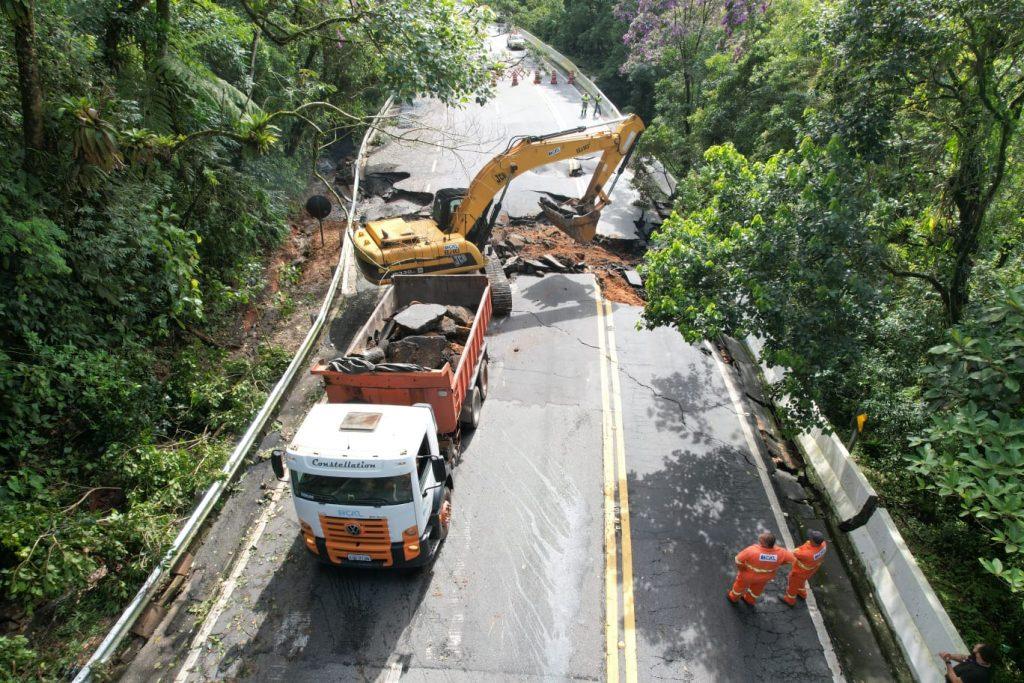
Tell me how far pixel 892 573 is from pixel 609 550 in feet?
12.0

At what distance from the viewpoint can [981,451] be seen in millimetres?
7145

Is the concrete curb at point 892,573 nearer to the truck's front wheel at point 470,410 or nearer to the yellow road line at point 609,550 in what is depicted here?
the yellow road line at point 609,550

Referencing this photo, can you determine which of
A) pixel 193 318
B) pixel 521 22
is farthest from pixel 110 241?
pixel 521 22

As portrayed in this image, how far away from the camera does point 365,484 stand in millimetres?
7512

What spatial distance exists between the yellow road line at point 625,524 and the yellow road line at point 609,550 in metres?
0.12

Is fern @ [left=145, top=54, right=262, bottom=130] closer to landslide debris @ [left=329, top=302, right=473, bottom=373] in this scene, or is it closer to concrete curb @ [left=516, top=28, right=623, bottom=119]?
landslide debris @ [left=329, top=302, right=473, bottom=373]

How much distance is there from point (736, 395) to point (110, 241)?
11634 millimetres

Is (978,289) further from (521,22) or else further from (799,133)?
(521,22)

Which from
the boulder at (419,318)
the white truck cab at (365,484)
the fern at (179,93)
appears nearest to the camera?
the white truck cab at (365,484)

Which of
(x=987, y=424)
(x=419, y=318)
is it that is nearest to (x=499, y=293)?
(x=419, y=318)

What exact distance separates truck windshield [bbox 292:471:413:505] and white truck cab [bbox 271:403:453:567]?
0.01m

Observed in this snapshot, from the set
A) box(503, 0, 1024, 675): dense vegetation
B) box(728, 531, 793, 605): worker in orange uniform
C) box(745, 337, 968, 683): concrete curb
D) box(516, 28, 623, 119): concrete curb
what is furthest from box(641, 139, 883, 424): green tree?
box(516, 28, 623, 119): concrete curb

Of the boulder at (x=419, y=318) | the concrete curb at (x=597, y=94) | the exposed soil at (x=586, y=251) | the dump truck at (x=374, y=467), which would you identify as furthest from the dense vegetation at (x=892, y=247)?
the concrete curb at (x=597, y=94)

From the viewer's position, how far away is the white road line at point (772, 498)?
7520 mm
